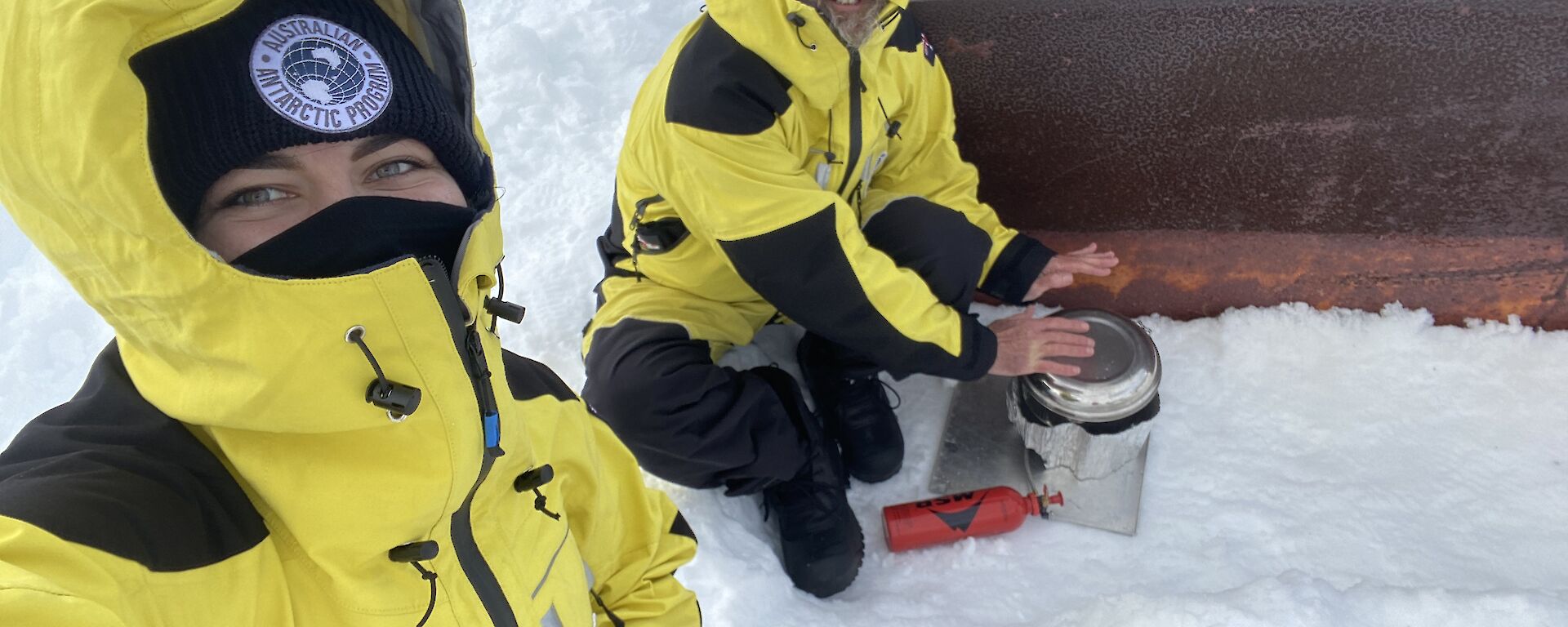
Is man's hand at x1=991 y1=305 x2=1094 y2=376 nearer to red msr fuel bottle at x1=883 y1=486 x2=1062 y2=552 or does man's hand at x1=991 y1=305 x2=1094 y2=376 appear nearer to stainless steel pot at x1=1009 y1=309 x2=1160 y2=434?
stainless steel pot at x1=1009 y1=309 x2=1160 y2=434

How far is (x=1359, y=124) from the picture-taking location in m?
1.96

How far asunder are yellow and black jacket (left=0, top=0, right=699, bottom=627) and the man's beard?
0.75 m

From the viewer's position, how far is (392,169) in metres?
0.94

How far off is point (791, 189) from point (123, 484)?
3.62 ft

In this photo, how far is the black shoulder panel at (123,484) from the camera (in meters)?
0.71

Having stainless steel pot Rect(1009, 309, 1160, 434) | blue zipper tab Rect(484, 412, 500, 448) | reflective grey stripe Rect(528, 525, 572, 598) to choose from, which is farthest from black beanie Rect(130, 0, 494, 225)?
stainless steel pot Rect(1009, 309, 1160, 434)

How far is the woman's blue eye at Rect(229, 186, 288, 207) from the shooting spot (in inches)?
33.0

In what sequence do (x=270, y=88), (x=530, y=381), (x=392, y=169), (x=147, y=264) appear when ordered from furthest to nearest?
(x=530, y=381), (x=392, y=169), (x=270, y=88), (x=147, y=264)

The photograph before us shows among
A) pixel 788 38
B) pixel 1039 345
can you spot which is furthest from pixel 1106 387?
pixel 788 38

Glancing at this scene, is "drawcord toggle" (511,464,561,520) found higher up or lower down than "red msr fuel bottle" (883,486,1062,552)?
higher up

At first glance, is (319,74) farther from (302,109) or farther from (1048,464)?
(1048,464)

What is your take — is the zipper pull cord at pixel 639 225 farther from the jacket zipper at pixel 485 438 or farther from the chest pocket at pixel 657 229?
the jacket zipper at pixel 485 438

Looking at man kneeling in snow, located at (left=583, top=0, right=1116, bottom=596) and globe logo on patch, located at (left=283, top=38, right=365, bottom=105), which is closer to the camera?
globe logo on patch, located at (left=283, top=38, right=365, bottom=105)

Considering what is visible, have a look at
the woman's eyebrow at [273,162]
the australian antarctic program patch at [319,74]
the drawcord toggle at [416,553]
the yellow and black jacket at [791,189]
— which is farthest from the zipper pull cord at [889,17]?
the drawcord toggle at [416,553]
